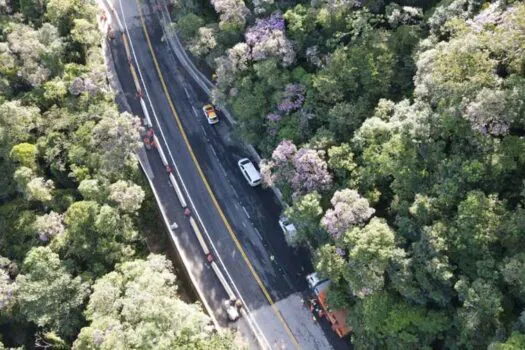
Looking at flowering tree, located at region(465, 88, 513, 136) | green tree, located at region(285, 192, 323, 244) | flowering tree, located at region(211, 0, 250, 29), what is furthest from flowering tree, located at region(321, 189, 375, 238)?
flowering tree, located at region(211, 0, 250, 29)

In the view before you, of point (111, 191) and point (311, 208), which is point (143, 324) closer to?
point (111, 191)

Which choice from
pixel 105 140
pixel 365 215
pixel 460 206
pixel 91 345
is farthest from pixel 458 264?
pixel 105 140

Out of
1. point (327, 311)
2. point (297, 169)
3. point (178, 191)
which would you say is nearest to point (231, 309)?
point (327, 311)

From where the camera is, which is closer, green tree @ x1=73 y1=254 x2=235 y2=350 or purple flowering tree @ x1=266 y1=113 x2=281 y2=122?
green tree @ x1=73 y1=254 x2=235 y2=350

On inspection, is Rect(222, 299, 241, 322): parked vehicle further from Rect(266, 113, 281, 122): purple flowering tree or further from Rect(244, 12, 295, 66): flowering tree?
Rect(244, 12, 295, 66): flowering tree

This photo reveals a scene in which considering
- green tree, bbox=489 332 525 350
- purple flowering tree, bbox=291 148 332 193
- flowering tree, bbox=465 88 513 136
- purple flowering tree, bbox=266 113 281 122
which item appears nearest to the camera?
green tree, bbox=489 332 525 350

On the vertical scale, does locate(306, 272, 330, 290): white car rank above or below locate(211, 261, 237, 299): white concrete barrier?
below
